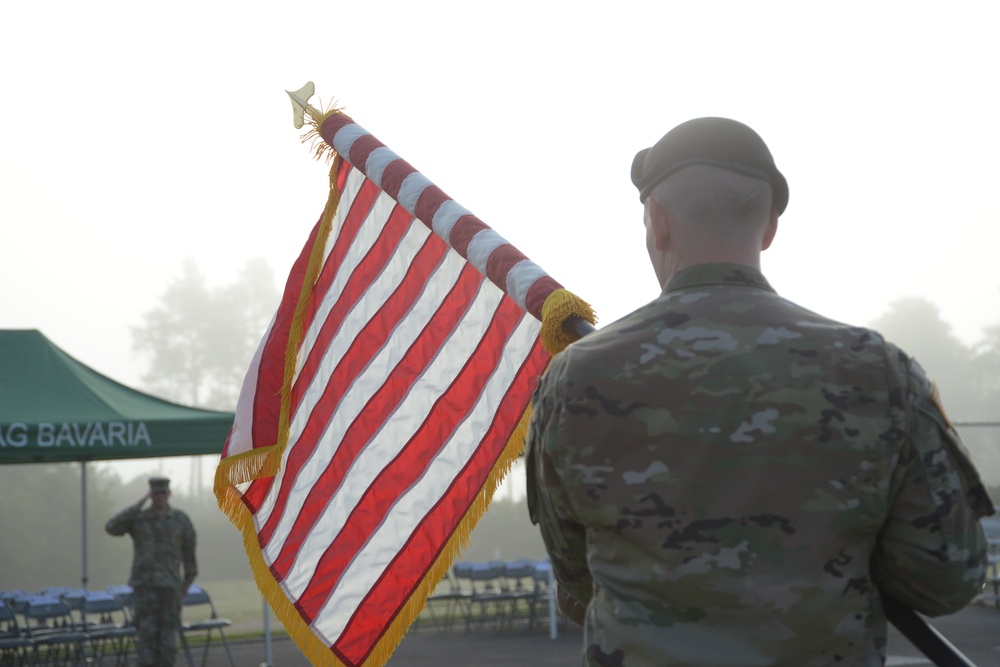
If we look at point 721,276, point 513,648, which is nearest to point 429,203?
point 721,276

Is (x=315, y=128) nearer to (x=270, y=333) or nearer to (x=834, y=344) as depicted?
(x=270, y=333)

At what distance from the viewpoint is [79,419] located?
10.5 meters

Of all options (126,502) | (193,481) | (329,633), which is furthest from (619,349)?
(193,481)

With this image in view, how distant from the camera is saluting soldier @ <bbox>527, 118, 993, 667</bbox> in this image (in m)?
1.83

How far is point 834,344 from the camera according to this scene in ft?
6.21

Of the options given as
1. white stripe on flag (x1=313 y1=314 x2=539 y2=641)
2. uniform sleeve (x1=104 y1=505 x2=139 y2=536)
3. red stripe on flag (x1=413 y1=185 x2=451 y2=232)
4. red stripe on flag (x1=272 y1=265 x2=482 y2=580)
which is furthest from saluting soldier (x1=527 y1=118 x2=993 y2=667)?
uniform sleeve (x1=104 y1=505 x2=139 y2=536)

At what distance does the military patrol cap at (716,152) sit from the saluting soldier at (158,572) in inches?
369

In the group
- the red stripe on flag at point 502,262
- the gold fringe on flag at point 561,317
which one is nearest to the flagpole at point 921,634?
the gold fringe on flag at point 561,317

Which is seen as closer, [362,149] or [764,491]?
[764,491]

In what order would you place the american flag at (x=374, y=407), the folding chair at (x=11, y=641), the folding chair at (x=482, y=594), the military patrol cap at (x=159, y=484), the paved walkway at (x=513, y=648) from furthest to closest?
1. the folding chair at (x=482, y=594)
2. the paved walkway at (x=513, y=648)
3. the folding chair at (x=11, y=641)
4. the military patrol cap at (x=159, y=484)
5. the american flag at (x=374, y=407)

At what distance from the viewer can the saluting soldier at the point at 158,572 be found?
10.5m

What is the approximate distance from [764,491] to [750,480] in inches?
1.1

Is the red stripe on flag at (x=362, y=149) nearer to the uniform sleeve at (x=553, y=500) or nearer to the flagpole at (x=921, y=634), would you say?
the uniform sleeve at (x=553, y=500)

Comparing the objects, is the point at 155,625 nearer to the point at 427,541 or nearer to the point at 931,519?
the point at 427,541
